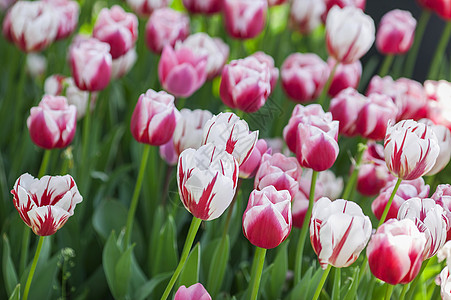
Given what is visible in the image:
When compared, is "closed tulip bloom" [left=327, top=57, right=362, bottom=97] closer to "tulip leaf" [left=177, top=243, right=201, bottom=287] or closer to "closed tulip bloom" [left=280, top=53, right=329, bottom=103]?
"closed tulip bloom" [left=280, top=53, right=329, bottom=103]

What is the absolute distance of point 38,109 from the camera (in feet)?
2.70

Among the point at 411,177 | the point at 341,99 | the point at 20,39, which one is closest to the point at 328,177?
the point at 341,99

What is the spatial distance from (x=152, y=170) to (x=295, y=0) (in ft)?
2.02

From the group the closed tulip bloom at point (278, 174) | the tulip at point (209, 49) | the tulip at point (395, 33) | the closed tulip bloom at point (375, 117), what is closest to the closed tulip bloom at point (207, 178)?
the closed tulip bloom at point (278, 174)

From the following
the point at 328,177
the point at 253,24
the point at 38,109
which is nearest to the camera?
the point at 38,109

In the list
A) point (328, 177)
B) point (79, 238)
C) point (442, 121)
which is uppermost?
point (442, 121)

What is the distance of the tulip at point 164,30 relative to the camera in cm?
115

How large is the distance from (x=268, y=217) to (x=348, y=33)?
50cm

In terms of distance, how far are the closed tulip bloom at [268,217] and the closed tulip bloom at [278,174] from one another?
0.06 meters

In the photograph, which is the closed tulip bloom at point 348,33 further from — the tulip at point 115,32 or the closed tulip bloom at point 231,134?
the closed tulip bloom at point 231,134

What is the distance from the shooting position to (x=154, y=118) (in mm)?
780

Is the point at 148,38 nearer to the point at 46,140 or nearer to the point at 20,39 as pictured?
the point at 20,39

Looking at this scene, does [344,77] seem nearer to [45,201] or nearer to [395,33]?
[395,33]

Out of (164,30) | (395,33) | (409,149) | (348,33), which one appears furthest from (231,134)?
(395,33)
